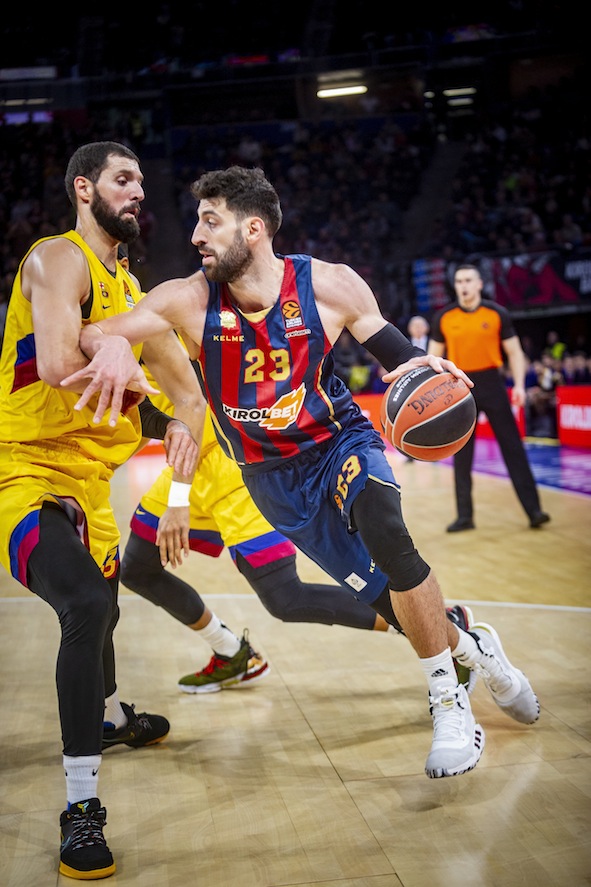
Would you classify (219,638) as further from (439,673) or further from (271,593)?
(439,673)

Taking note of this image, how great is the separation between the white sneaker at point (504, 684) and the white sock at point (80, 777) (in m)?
1.34

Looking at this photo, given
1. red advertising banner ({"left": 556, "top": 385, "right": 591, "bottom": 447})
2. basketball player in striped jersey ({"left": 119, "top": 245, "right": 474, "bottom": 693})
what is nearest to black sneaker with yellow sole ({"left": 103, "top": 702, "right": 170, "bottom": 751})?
basketball player in striped jersey ({"left": 119, "top": 245, "right": 474, "bottom": 693})

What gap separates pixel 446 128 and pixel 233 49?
19.2 feet

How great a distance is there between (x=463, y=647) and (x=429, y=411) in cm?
83

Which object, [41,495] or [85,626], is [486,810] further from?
[41,495]

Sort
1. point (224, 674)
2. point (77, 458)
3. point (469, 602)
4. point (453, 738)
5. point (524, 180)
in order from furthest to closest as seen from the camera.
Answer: point (524, 180) → point (469, 602) → point (224, 674) → point (77, 458) → point (453, 738)

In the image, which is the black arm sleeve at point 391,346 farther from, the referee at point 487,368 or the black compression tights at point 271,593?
the referee at point 487,368

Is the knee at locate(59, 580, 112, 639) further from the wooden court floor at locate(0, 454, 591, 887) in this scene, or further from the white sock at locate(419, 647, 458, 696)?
the white sock at locate(419, 647, 458, 696)

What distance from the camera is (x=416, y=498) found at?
8.98 meters

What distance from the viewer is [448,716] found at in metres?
2.72

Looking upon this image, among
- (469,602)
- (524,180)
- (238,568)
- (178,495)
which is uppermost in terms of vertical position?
(524,180)

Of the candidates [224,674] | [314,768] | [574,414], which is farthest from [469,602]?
[574,414]

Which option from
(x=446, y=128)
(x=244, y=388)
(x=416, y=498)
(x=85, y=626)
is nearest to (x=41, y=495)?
(x=85, y=626)

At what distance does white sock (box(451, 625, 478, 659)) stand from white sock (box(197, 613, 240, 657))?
1123mm
